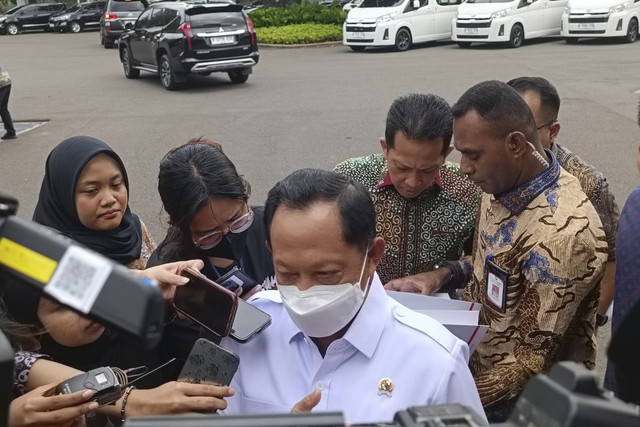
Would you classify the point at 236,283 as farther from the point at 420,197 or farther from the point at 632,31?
the point at 632,31

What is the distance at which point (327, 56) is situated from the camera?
18.5 m

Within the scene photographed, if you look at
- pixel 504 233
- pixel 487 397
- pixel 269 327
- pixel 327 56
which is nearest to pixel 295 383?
pixel 269 327

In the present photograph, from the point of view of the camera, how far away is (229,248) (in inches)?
102

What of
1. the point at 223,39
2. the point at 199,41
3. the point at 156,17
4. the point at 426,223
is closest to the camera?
the point at 426,223

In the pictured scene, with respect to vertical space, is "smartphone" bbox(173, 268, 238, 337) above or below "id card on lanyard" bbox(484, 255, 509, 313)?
above

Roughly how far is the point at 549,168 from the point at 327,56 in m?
16.8

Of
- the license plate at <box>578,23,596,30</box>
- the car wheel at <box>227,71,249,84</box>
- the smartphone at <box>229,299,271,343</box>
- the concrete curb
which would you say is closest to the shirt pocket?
the smartphone at <box>229,299,271,343</box>

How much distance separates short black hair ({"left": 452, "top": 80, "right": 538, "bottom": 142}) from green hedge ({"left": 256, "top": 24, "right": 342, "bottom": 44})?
19.2 m

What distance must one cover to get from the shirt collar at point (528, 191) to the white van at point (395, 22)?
16357 mm

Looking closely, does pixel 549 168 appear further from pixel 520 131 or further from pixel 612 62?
pixel 612 62

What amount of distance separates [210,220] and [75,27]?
32897 millimetres

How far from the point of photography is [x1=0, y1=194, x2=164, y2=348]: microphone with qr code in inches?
25.3

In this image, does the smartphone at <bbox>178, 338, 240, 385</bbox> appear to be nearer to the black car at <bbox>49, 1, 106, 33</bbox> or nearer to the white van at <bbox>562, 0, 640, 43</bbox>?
the white van at <bbox>562, 0, 640, 43</bbox>

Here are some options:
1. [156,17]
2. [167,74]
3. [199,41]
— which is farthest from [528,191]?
[156,17]
